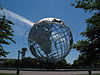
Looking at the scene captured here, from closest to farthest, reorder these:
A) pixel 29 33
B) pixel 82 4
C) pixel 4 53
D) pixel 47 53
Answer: pixel 4 53 < pixel 82 4 < pixel 47 53 < pixel 29 33

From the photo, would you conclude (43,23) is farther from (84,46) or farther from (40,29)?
(84,46)

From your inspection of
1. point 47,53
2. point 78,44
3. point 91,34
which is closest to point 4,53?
point 78,44

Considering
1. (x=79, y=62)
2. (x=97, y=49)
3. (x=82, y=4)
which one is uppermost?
(x=82, y=4)

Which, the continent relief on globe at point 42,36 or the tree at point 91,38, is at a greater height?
the continent relief on globe at point 42,36

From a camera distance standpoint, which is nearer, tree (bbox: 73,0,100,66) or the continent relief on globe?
tree (bbox: 73,0,100,66)

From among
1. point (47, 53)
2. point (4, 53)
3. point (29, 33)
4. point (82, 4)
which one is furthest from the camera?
point (29, 33)

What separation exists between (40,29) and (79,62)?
30.2 m

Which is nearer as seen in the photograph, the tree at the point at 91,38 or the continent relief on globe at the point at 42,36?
the tree at the point at 91,38

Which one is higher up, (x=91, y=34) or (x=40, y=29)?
(x=40, y=29)

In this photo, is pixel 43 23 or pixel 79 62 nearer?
pixel 79 62

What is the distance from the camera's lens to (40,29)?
1553 inches

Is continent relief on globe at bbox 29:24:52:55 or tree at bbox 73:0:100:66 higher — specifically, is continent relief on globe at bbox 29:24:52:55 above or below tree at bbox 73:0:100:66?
above

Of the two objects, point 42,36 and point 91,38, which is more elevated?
point 42,36

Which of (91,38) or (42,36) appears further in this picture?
(42,36)
